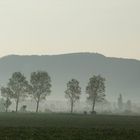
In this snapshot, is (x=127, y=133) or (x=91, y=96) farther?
(x=91, y=96)

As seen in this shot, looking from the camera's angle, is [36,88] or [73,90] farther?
[73,90]

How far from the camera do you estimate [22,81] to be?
168625 mm

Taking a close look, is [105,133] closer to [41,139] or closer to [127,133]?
[127,133]

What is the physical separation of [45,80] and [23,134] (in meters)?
120

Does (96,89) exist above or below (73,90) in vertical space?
above

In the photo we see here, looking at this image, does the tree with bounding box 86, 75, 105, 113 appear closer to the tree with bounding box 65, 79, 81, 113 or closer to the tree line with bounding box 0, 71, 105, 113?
the tree line with bounding box 0, 71, 105, 113

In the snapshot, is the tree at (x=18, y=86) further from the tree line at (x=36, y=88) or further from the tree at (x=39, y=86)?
the tree at (x=39, y=86)

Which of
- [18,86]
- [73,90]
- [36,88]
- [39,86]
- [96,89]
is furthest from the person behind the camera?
[73,90]

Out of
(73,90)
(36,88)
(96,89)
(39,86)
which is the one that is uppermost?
(39,86)

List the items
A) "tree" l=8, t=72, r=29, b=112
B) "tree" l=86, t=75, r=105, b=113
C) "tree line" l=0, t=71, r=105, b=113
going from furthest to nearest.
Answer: "tree" l=86, t=75, r=105, b=113 → "tree line" l=0, t=71, r=105, b=113 → "tree" l=8, t=72, r=29, b=112

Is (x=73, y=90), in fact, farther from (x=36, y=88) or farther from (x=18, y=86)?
(x=18, y=86)

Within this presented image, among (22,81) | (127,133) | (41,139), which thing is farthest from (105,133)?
(22,81)

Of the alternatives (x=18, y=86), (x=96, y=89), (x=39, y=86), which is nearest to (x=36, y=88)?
(x=39, y=86)

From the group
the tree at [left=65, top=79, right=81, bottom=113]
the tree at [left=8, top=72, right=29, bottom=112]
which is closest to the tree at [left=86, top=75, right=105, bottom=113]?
→ the tree at [left=65, top=79, right=81, bottom=113]
